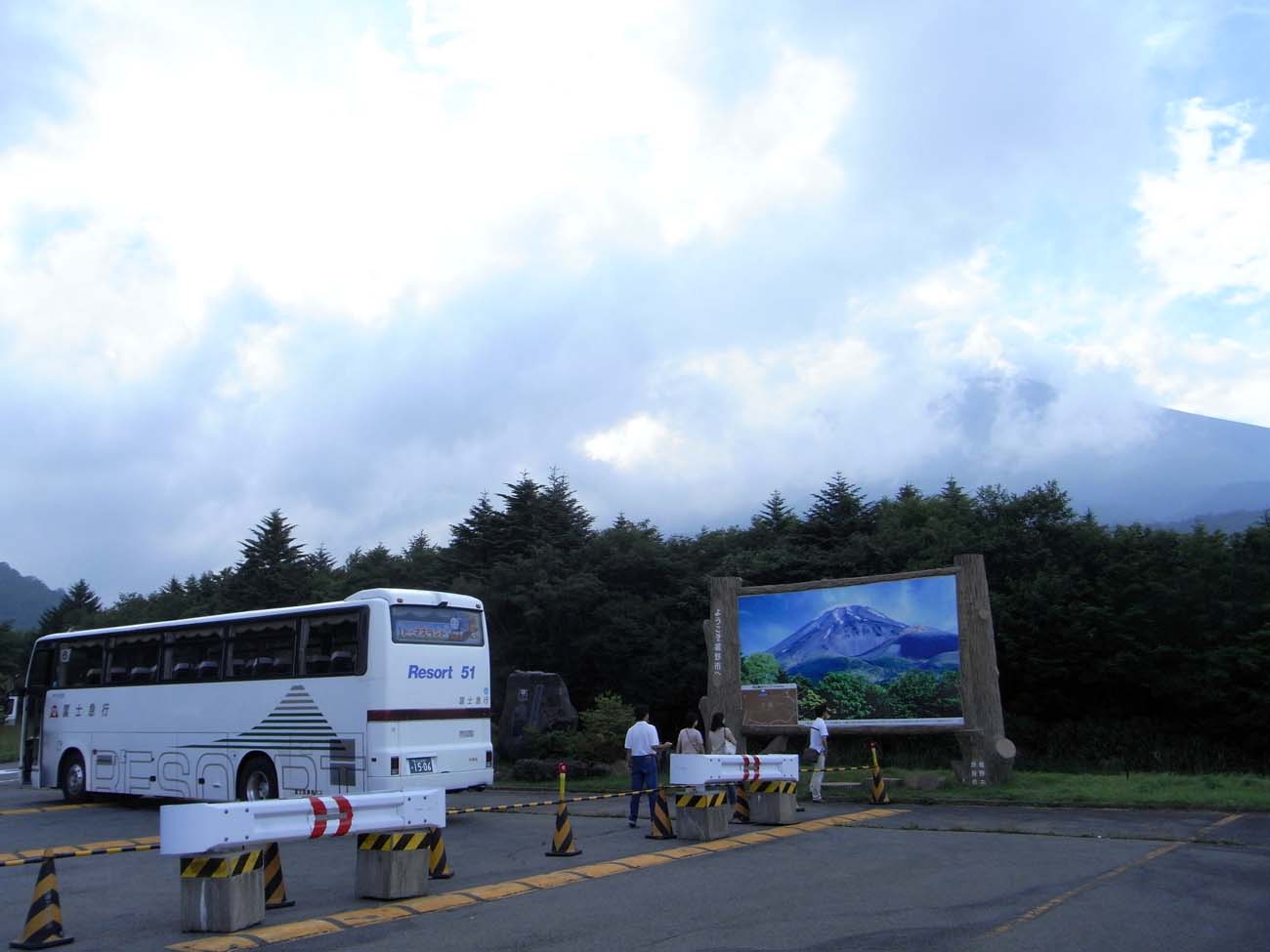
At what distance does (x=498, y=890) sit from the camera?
9836mm

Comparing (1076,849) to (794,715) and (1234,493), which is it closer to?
(794,715)

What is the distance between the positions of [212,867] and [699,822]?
20.6ft

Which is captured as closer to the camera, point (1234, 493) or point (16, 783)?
point (16, 783)

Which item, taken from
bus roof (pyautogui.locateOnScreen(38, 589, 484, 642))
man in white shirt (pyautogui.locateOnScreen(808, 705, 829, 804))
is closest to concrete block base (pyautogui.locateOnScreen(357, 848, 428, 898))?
bus roof (pyautogui.locateOnScreen(38, 589, 484, 642))

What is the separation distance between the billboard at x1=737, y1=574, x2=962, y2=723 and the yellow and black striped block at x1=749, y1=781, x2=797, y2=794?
541 centimetres

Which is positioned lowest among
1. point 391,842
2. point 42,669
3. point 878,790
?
point 878,790

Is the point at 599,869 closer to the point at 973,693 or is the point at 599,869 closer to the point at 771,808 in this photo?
the point at 771,808

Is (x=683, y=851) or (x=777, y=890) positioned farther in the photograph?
(x=683, y=851)

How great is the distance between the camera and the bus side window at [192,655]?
17.4 m

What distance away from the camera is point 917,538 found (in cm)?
3198

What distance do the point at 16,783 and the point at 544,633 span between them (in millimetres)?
14617

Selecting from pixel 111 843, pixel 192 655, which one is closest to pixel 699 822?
pixel 111 843

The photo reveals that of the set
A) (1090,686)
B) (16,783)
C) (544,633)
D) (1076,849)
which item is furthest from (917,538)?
(16,783)

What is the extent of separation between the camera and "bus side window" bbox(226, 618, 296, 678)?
16172mm
